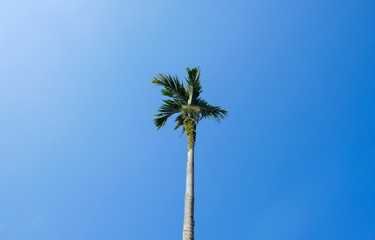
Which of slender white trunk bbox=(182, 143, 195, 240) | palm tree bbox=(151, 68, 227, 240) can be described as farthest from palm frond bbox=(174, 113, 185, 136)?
slender white trunk bbox=(182, 143, 195, 240)

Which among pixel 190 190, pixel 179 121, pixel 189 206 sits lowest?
pixel 189 206

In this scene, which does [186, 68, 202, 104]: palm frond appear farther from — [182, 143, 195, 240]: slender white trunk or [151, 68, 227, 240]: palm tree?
[182, 143, 195, 240]: slender white trunk

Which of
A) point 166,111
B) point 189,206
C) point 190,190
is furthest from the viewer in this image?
point 166,111

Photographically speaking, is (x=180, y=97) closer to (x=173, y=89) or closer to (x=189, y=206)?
(x=173, y=89)

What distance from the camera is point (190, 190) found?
10188 millimetres

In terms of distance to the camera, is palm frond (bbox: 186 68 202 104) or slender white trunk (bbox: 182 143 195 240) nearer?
slender white trunk (bbox: 182 143 195 240)

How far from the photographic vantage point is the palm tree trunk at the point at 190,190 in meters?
8.80

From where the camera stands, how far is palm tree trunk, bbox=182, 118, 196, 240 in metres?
8.80

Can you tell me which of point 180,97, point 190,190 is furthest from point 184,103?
point 190,190

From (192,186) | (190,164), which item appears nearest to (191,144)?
(190,164)

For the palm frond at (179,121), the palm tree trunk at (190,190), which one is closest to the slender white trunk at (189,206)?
the palm tree trunk at (190,190)

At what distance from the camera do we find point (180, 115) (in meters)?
15.2

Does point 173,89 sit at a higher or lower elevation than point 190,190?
higher

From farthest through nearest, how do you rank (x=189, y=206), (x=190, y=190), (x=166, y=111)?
(x=166, y=111) < (x=190, y=190) < (x=189, y=206)
